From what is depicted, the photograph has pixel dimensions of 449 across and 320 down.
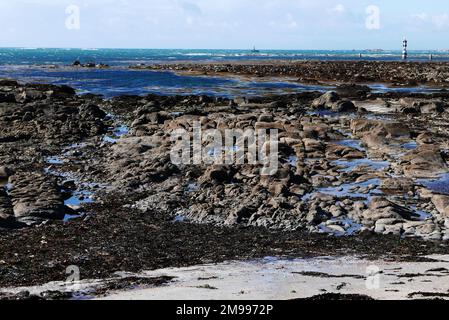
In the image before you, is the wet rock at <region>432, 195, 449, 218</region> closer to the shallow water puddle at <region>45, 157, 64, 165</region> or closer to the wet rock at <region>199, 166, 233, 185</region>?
the wet rock at <region>199, 166, 233, 185</region>

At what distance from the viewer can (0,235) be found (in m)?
17.5

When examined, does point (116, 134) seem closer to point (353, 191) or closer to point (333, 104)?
point (353, 191)

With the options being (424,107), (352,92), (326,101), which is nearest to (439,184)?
(424,107)

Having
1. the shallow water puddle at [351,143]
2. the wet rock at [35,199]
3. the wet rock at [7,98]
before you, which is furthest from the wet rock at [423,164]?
the wet rock at [7,98]

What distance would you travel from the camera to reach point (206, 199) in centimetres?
2131

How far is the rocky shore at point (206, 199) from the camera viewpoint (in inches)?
641

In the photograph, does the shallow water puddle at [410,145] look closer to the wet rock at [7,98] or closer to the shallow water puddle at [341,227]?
the shallow water puddle at [341,227]

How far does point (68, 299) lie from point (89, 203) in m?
9.73

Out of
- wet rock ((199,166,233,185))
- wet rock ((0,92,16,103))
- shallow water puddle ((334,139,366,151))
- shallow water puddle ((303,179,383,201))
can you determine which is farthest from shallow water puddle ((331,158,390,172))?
wet rock ((0,92,16,103))

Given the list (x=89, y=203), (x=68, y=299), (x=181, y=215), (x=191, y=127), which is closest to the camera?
(x=68, y=299)

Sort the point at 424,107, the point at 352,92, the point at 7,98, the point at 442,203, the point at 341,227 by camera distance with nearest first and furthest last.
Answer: the point at 341,227 → the point at 442,203 → the point at 424,107 → the point at 7,98 → the point at 352,92

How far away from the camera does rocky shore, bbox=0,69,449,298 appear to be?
1628 cm
